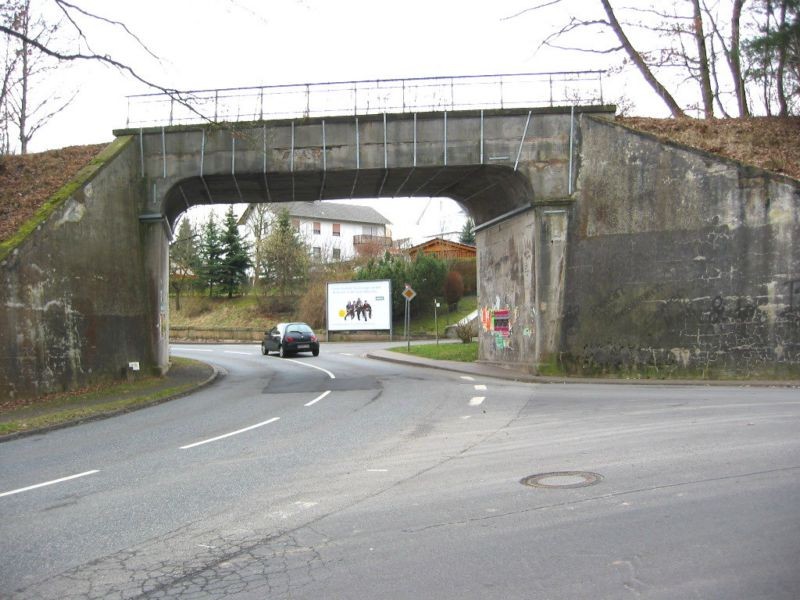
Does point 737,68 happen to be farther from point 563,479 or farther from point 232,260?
point 232,260

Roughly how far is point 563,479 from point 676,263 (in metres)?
13.7

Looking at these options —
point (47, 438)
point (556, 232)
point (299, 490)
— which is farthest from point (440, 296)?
point (299, 490)

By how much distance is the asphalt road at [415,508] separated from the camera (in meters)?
4.36

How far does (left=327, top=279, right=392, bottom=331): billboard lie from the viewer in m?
47.1

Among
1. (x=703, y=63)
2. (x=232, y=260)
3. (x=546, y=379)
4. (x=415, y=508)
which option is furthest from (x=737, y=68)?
(x=232, y=260)

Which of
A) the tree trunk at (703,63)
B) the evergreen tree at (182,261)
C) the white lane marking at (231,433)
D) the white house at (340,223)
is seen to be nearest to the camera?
the white lane marking at (231,433)

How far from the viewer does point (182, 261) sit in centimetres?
5984

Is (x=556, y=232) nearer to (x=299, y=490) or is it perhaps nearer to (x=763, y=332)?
(x=763, y=332)

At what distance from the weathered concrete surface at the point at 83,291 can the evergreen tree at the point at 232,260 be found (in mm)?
42044

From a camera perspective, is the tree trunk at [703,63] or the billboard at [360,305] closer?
the tree trunk at [703,63]

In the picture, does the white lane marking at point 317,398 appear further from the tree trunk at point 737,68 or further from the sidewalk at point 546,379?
the tree trunk at point 737,68

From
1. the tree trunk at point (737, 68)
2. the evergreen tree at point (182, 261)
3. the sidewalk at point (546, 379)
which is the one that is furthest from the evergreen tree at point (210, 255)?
the tree trunk at point (737, 68)

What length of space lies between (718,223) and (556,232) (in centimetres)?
427

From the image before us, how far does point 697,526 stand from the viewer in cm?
521
